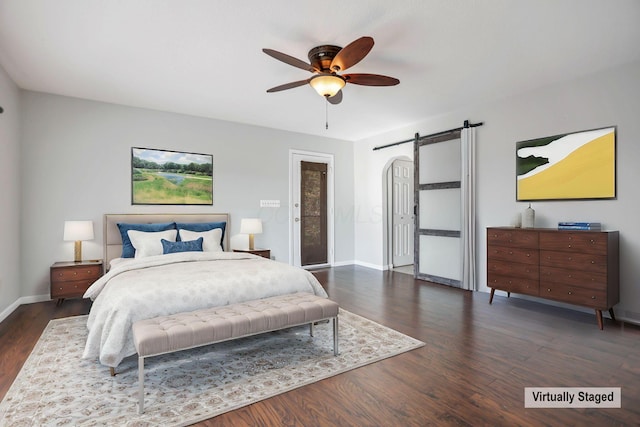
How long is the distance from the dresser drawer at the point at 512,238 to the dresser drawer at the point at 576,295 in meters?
0.47

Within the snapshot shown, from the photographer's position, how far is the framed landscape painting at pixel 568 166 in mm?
3516

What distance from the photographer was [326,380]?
2.23 metres

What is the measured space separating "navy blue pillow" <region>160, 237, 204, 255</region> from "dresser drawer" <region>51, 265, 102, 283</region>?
0.87m

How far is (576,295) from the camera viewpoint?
132 inches

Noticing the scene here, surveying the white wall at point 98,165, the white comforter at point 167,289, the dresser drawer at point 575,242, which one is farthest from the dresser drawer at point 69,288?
the dresser drawer at point 575,242

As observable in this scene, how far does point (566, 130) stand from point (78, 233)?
589cm

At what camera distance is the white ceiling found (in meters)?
2.46

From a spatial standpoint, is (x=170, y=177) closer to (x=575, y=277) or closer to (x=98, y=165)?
(x=98, y=165)

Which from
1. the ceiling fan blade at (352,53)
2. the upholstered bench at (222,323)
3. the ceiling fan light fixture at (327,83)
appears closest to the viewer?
the upholstered bench at (222,323)

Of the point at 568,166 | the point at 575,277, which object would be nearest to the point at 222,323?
the point at 575,277

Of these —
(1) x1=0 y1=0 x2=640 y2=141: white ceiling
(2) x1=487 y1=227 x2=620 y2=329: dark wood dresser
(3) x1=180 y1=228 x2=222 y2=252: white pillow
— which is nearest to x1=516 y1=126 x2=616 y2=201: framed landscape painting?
(2) x1=487 y1=227 x2=620 y2=329: dark wood dresser

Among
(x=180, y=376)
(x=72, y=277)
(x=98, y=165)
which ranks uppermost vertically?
(x=98, y=165)

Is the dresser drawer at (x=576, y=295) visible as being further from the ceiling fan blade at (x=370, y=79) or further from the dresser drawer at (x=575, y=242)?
the ceiling fan blade at (x=370, y=79)

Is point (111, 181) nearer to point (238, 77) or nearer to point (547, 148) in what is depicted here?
point (238, 77)
